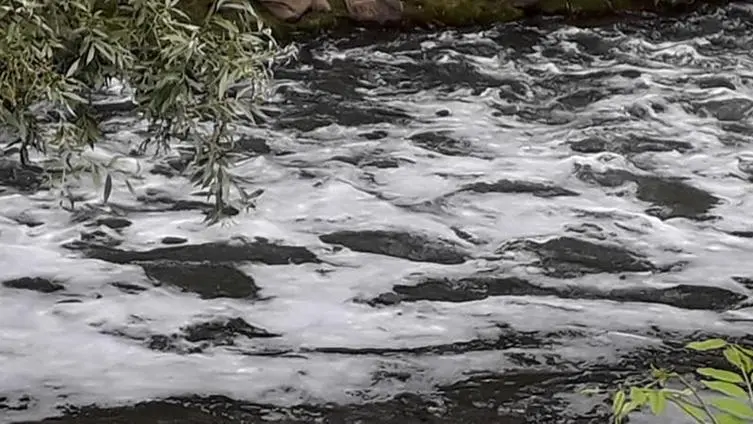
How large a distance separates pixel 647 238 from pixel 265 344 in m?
2.09

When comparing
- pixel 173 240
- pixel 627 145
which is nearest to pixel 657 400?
pixel 173 240

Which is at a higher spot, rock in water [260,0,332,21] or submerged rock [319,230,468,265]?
rock in water [260,0,332,21]

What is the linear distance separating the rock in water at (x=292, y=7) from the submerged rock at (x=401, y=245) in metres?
3.72

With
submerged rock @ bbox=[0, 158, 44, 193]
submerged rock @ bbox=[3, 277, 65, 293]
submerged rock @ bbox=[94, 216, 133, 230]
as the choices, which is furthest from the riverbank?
submerged rock @ bbox=[3, 277, 65, 293]

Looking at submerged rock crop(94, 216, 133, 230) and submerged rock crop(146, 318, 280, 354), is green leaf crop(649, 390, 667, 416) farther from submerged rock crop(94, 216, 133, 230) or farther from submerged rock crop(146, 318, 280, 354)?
submerged rock crop(94, 216, 133, 230)

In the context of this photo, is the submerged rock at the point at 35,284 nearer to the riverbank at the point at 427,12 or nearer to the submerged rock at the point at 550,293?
the submerged rock at the point at 550,293

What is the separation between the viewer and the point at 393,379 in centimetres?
435

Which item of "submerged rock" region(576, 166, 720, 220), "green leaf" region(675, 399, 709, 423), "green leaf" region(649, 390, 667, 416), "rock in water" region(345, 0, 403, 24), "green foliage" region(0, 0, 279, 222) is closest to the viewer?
"green leaf" region(649, 390, 667, 416)

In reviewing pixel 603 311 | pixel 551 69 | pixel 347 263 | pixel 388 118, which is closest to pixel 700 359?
pixel 603 311

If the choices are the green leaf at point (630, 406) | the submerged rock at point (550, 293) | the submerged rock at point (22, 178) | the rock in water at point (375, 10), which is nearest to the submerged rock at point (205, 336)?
the submerged rock at point (550, 293)

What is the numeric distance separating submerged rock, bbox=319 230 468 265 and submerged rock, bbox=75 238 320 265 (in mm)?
239

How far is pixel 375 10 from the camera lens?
30.1 feet

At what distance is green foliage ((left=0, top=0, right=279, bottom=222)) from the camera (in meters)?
3.13

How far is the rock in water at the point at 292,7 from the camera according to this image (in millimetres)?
8992
